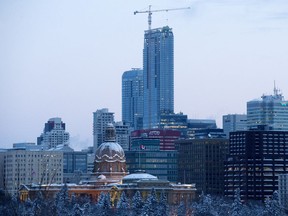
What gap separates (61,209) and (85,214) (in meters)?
4.44

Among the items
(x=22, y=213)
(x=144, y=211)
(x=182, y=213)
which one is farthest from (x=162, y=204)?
(x=22, y=213)

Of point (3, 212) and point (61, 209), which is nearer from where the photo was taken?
point (3, 212)

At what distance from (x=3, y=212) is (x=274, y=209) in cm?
4314

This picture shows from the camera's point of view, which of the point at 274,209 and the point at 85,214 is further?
the point at 274,209

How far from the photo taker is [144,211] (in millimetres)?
170375

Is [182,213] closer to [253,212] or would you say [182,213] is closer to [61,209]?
[253,212]

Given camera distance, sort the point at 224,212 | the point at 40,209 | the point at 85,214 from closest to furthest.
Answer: the point at 40,209 < the point at 85,214 < the point at 224,212

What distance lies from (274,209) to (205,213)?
31.4 ft

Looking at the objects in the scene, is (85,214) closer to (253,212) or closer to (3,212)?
(3,212)

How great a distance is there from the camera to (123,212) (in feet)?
602

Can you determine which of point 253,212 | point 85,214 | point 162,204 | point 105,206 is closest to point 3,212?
point 85,214

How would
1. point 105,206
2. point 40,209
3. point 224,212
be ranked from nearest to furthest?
point 40,209 < point 105,206 < point 224,212

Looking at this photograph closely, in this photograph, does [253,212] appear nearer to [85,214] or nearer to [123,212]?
[123,212]

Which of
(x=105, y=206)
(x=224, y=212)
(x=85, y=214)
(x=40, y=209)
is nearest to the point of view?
(x=40, y=209)
